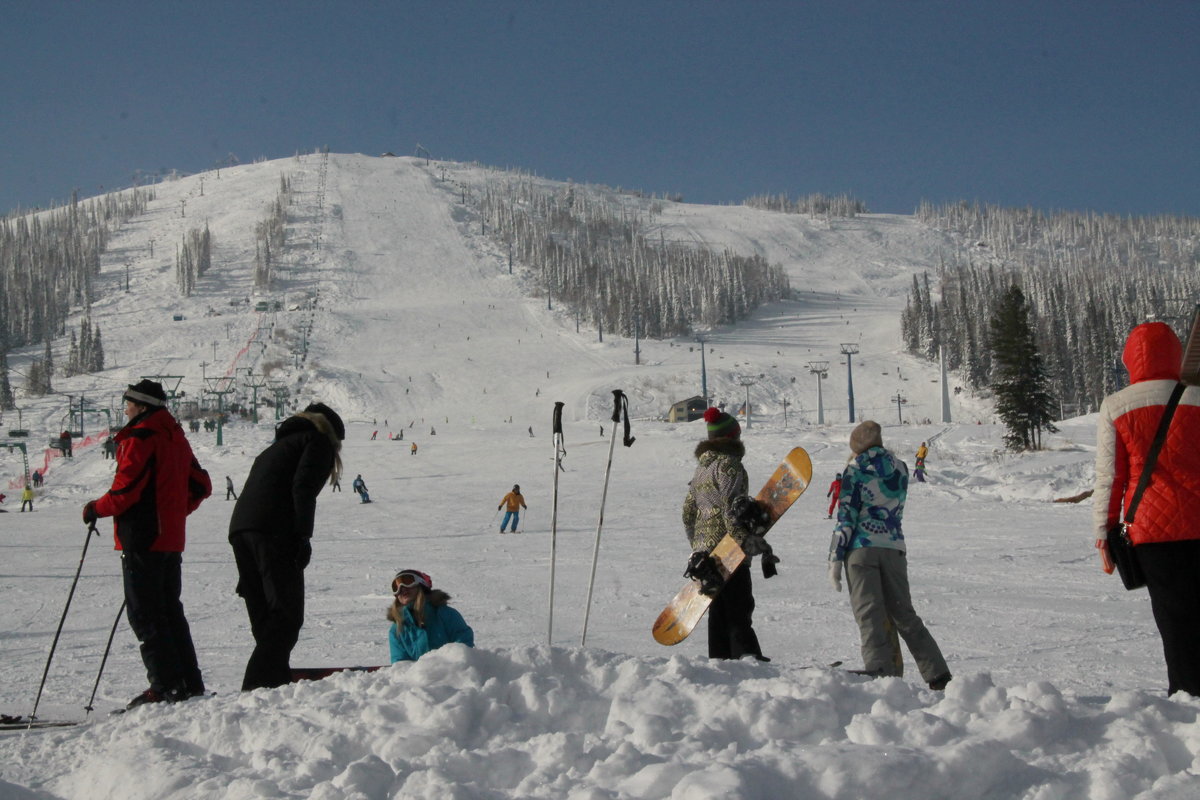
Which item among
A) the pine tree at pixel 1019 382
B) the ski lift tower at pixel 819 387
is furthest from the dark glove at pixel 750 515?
the ski lift tower at pixel 819 387

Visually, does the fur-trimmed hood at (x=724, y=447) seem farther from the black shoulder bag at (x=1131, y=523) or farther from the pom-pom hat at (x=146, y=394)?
the pom-pom hat at (x=146, y=394)

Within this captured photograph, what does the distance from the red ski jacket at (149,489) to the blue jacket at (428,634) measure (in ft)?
4.06

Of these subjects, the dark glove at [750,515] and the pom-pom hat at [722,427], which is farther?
the pom-pom hat at [722,427]

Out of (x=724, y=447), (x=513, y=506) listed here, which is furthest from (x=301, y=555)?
(x=513, y=506)

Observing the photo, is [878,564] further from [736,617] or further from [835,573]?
[736,617]

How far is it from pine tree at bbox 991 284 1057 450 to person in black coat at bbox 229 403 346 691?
37573mm

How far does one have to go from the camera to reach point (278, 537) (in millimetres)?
4609

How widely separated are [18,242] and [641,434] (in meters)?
154

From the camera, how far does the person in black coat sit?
179 inches

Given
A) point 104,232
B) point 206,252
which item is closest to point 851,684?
point 206,252

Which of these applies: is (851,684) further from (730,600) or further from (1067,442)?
(1067,442)

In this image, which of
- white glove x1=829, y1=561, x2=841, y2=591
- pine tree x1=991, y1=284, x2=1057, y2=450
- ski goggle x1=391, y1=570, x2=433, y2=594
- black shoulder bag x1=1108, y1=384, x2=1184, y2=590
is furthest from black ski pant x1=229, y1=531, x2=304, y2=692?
pine tree x1=991, y1=284, x2=1057, y2=450

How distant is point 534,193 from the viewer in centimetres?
19750

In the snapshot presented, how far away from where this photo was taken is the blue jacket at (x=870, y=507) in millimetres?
4891
